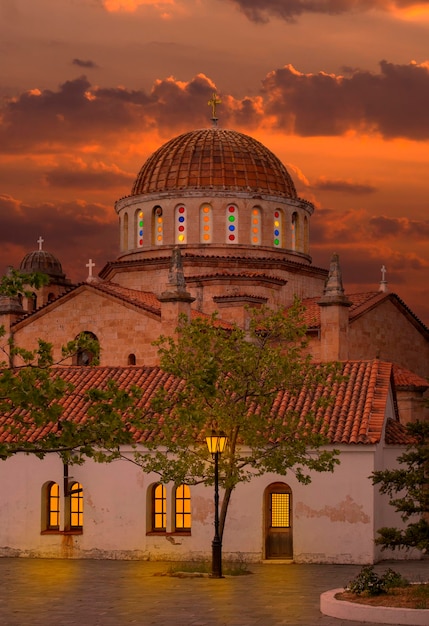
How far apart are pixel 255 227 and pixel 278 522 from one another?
23.8 meters

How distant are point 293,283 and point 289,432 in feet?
82.0

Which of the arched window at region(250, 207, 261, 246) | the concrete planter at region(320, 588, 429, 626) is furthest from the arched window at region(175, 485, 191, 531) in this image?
the arched window at region(250, 207, 261, 246)

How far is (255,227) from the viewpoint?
2125 inches

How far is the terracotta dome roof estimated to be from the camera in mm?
54250

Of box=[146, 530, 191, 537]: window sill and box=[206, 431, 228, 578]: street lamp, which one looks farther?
box=[146, 530, 191, 537]: window sill

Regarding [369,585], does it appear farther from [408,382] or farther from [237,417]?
[408,382]

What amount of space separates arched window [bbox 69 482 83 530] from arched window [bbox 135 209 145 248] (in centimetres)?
2264

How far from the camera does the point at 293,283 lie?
54.2m

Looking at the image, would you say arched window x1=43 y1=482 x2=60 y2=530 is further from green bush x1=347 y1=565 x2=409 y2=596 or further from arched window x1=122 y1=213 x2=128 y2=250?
arched window x1=122 y1=213 x2=128 y2=250

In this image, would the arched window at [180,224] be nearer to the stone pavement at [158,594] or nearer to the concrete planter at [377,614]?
the stone pavement at [158,594]

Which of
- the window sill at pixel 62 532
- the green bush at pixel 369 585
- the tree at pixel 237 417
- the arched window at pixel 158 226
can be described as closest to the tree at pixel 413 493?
the green bush at pixel 369 585

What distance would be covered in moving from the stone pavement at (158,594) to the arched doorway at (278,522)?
79 cm

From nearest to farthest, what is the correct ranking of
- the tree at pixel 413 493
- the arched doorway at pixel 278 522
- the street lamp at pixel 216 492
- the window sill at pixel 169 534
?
the tree at pixel 413 493, the street lamp at pixel 216 492, the arched doorway at pixel 278 522, the window sill at pixel 169 534

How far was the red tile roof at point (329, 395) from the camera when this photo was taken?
31.8 metres
